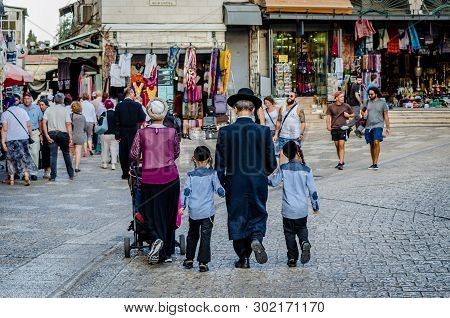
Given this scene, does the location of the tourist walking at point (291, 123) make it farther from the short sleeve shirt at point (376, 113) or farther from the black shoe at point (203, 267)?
the black shoe at point (203, 267)

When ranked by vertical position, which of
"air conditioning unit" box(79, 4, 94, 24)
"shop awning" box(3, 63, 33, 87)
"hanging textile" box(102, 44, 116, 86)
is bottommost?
"shop awning" box(3, 63, 33, 87)

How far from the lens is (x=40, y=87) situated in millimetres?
37344

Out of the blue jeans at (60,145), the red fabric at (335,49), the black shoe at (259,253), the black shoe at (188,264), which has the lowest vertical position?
the black shoe at (188,264)

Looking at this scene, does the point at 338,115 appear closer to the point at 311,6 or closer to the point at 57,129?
the point at 57,129

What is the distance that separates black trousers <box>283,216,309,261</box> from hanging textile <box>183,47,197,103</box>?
20.2 metres

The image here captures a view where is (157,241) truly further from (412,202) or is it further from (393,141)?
Result: (393,141)

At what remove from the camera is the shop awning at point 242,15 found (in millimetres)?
30875

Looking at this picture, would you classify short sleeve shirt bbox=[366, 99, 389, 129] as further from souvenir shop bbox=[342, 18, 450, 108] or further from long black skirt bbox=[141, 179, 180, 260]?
souvenir shop bbox=[342, 18, 450, 108]

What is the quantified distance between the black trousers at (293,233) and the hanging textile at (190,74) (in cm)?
2023

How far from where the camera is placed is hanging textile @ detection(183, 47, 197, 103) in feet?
94.2

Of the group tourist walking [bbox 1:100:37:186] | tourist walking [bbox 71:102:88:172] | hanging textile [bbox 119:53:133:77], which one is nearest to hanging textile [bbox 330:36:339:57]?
hanging textile [bbox 119:53:133:77]

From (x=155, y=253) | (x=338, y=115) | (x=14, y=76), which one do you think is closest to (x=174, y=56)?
(x=14, y=76)

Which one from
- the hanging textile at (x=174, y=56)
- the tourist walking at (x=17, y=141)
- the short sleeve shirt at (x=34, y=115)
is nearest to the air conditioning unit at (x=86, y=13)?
the hanging textile at (x=174, y=56)

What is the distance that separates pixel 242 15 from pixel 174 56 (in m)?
3.37
